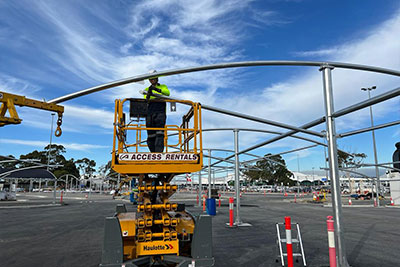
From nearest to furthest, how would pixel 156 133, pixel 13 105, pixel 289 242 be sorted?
pixel 13 105
pixel 289 242
pixel 156 133

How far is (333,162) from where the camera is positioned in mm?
5898

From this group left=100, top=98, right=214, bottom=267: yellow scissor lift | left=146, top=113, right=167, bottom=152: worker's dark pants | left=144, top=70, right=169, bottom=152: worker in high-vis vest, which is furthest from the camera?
left=144, top=70, right=169, bottom=152: worker in high-vis vest

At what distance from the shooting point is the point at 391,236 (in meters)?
10.2

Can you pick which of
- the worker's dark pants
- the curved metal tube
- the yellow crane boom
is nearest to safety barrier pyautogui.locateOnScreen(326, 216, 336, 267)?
the curved metal tube

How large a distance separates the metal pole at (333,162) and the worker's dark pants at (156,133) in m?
3.80

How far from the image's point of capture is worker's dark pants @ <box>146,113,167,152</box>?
630 centimetres

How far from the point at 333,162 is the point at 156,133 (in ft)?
13.2

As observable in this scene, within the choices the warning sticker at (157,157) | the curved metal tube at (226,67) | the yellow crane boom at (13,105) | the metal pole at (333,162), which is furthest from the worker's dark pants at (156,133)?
the metal pole at (333,162)

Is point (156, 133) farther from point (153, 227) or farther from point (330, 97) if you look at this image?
point (330, 97)

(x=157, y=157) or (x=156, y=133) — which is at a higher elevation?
(x=156, y=133)

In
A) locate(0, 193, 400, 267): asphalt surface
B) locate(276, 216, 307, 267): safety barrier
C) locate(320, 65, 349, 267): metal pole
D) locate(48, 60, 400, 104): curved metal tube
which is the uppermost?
locate(48, 60, 400, 104): curved metal tube

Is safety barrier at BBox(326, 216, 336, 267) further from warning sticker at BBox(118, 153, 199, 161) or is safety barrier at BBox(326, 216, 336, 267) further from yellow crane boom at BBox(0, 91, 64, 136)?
yellow crane boom at BBox(0, 91, 64, 136)

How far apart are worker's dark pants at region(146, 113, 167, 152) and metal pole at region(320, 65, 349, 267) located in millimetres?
3801

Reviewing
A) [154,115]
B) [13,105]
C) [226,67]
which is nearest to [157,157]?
[154,115]
